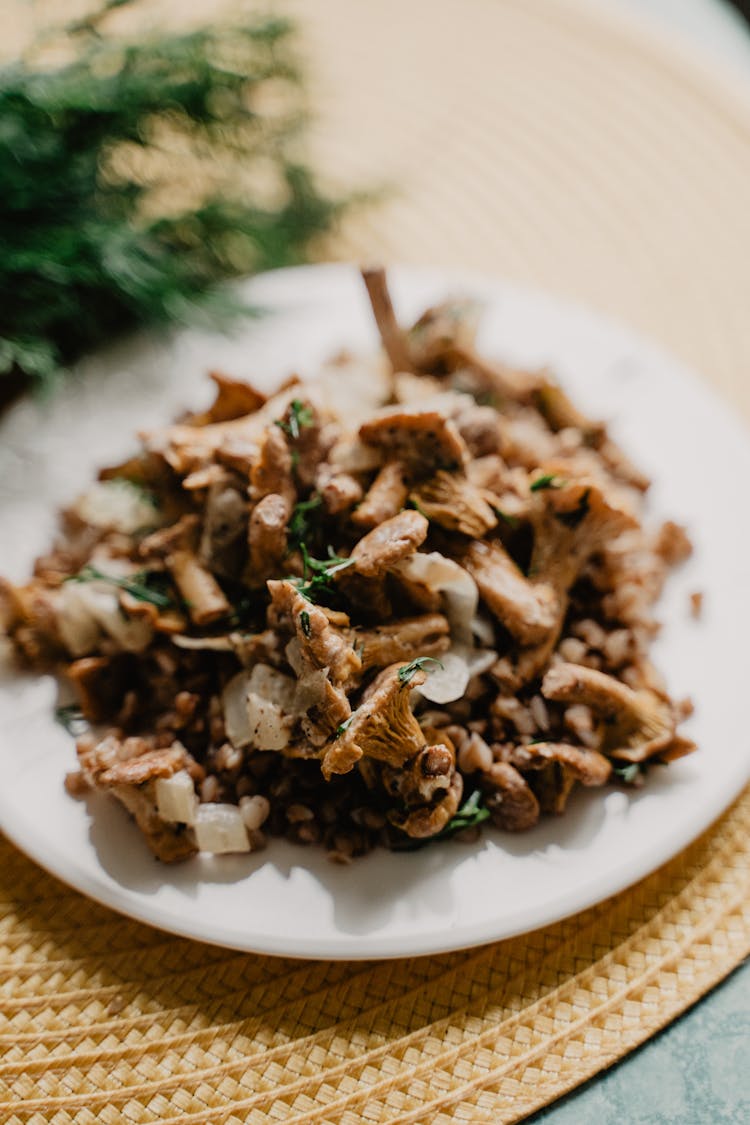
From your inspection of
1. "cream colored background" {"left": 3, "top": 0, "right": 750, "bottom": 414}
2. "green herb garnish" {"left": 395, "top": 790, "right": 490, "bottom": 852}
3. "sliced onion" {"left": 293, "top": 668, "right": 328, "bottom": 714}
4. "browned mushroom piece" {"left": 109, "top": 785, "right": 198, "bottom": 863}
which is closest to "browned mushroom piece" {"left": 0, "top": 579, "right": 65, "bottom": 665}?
"browned mushroom piece" {"left": 109, "top": 785, "right": 198, "bottom": 863}

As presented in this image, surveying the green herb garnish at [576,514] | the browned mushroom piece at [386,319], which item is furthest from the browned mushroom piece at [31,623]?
the green herb garnish at [576,514]

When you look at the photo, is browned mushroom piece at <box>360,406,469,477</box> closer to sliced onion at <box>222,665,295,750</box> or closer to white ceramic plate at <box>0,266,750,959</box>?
sliced onion at <box>222,665,295,750</box>

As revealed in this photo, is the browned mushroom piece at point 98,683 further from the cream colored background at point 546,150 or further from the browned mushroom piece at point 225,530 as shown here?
the cream colored background at point 546,150

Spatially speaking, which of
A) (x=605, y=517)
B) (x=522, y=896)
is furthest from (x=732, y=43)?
(x=522, y=896)

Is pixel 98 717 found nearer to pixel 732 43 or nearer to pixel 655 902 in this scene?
pixel 655 902

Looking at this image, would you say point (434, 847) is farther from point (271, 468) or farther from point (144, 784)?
point (271, 468)

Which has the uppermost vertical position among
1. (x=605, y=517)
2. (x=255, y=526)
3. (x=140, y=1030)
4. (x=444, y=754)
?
(x=605, y=517)

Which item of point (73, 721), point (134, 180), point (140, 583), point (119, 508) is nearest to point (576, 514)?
point (140, 583)
